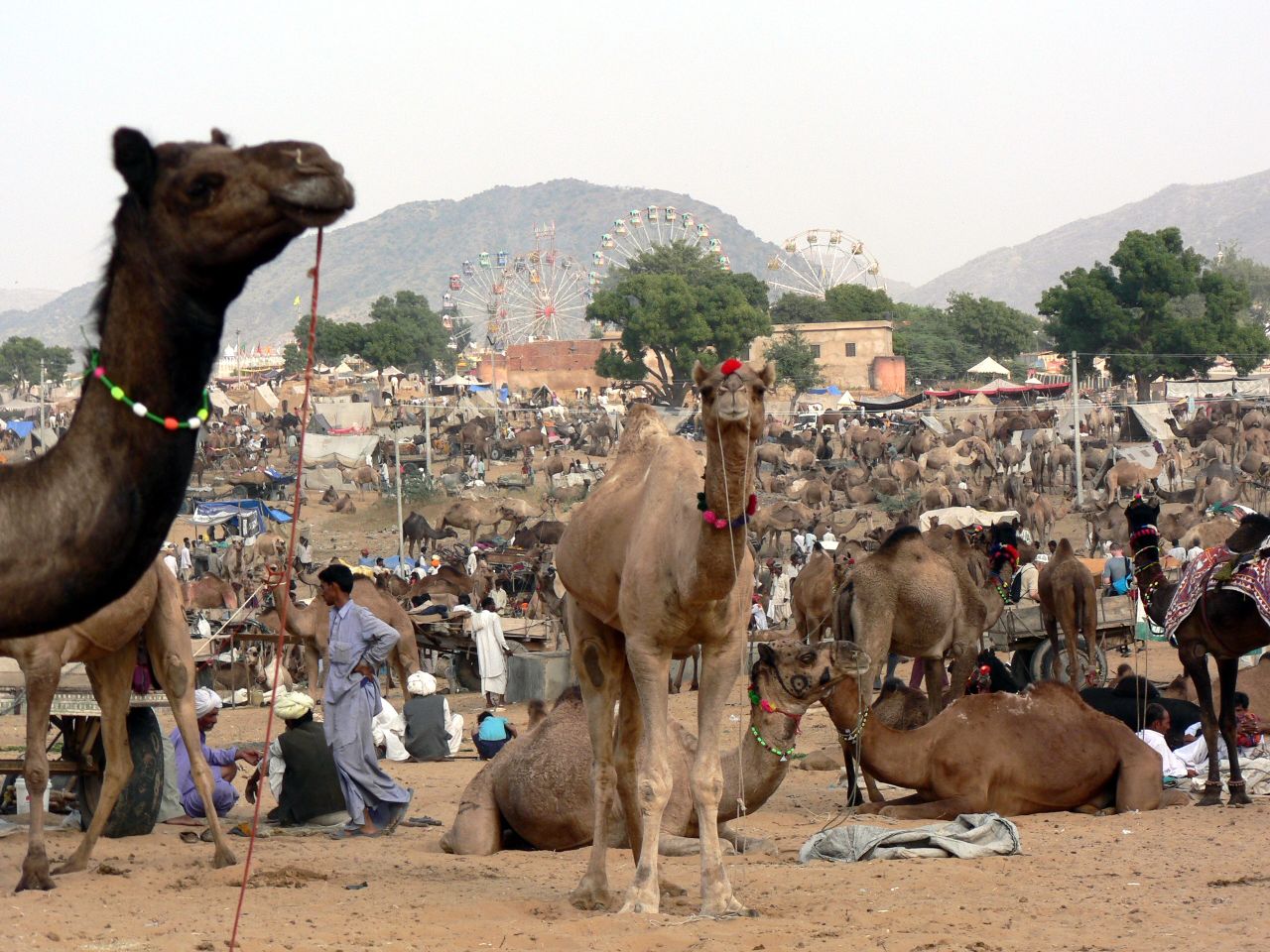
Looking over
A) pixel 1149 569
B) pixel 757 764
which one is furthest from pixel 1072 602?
pixel 757 764

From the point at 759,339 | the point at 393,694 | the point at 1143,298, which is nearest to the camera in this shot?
the point at 393,694

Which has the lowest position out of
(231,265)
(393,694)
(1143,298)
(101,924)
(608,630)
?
(393,694)

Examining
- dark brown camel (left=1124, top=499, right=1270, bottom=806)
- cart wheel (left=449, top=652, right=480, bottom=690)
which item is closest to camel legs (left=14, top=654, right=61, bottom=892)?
dark brown camel (left=1124, top=499, right=1270, bottom=806)

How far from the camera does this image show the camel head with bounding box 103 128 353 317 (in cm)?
299

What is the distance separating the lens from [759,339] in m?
84.0

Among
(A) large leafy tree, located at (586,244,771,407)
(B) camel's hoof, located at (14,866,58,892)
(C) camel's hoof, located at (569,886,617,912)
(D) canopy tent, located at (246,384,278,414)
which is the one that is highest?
(A) large leafy tree, located at (586,244,771,407)

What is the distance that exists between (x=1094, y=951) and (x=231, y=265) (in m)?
4.09

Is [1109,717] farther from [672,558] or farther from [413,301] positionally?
[413,301]

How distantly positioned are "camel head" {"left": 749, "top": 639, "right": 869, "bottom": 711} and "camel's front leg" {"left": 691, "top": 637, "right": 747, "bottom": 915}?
157 cm

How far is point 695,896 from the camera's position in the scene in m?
7.08

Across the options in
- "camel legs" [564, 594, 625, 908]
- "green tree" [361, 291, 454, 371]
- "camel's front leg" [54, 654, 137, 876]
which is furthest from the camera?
"green tree" [361, 291, 454, 371]

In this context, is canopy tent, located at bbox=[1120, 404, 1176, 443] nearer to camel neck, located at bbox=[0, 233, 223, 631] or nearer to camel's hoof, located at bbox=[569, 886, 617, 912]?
camel's hoof, located at bbox=[569, 886, 617, 912]

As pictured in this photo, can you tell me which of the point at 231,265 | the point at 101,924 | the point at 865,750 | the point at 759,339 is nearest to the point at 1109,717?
the point at 865,750

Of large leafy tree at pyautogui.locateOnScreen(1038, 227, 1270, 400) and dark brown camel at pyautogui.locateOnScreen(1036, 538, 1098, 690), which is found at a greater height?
large leafy tree at pyautogui.locateOnScreen(1038, 227, 1270, 400)
